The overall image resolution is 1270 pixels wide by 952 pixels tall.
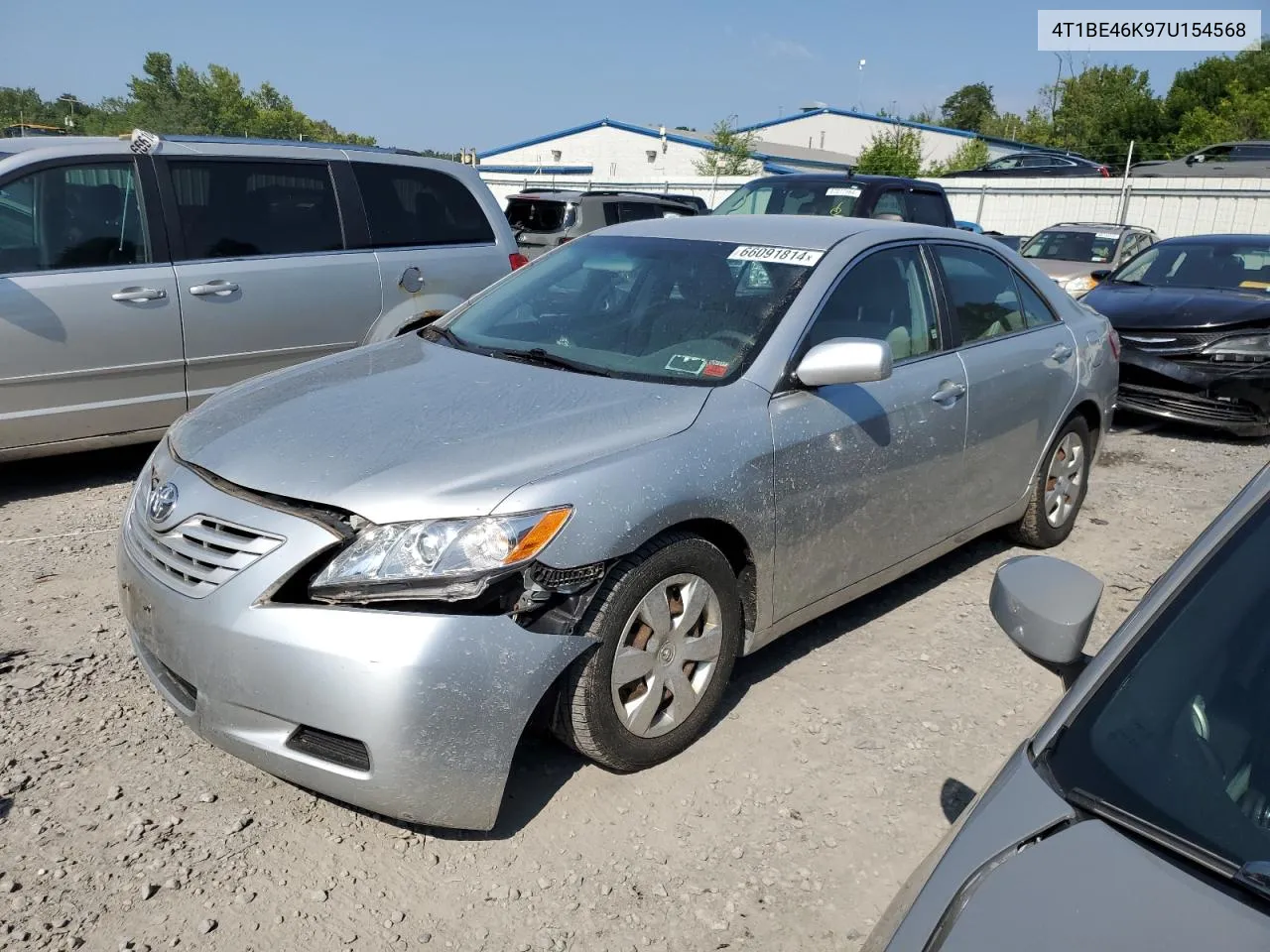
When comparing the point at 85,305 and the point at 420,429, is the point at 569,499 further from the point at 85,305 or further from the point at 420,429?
the point at 85,305

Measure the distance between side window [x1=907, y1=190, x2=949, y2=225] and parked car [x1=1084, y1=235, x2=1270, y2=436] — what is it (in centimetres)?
255

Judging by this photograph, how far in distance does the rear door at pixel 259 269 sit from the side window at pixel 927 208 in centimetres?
656

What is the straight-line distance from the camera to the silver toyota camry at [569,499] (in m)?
2.61

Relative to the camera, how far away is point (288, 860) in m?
2.76

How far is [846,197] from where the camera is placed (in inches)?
414

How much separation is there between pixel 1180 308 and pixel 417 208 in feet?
19.4

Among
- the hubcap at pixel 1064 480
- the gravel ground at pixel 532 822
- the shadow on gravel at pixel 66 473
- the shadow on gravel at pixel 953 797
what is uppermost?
the hubcap at pixel 1064 480

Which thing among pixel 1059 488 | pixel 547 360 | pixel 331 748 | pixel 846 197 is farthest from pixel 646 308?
pixel 846 197

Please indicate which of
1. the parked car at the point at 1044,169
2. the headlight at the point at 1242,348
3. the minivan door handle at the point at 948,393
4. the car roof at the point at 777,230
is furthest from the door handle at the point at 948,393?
the parked car at the point at 1044,169

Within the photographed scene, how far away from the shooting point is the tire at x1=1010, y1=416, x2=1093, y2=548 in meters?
5.05

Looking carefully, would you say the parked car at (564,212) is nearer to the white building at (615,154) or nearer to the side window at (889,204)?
the side window at (889,204)

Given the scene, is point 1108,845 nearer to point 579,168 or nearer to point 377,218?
point 377,218

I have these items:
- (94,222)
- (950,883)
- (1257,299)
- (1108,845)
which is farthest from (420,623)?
(1257,299)

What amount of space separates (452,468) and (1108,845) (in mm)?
1828
